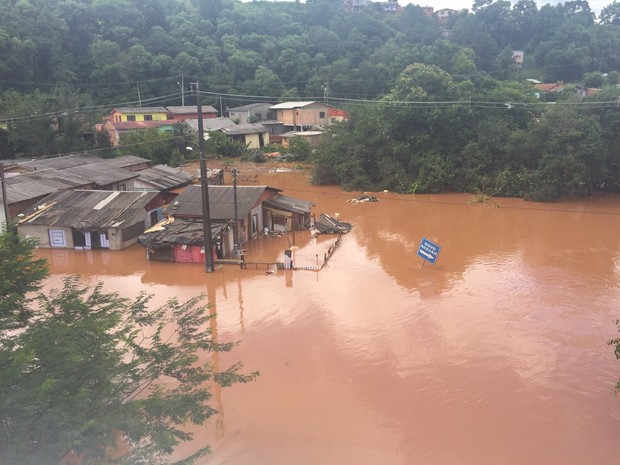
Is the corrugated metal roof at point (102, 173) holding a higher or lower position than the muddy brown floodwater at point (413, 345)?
higher

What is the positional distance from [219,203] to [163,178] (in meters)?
9.30

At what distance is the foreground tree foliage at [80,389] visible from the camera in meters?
5.36

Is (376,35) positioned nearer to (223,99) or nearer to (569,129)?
(223,99)

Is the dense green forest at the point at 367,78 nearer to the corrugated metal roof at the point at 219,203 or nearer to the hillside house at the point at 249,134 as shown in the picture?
the hillside house at the point at 249,134

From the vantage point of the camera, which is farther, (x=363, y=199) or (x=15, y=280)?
(x=363, y=199)

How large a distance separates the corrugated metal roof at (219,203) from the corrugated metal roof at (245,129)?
25390 millimetres

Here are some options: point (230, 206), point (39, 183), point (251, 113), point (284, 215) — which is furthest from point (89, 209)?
point (251, 113)

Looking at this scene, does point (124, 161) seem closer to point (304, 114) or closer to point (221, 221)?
point (221, 221)

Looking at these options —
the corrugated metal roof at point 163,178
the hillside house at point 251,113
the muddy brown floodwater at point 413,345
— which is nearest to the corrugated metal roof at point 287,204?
the muddy brown floodwater at point 413,345

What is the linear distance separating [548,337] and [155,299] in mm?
11724

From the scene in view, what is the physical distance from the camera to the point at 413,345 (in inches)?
499

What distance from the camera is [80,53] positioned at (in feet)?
177

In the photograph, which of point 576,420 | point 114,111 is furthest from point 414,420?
point 114,111

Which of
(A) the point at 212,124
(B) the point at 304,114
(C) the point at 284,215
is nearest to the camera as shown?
(C) the point at 284,215
